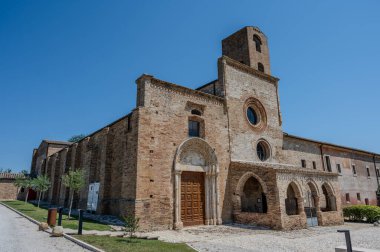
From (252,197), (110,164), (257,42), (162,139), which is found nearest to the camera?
(162,139)

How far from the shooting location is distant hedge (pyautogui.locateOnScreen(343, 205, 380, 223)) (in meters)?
19.2

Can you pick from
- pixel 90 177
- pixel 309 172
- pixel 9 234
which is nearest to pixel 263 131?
pixel 309 172

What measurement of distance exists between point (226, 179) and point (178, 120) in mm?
5547

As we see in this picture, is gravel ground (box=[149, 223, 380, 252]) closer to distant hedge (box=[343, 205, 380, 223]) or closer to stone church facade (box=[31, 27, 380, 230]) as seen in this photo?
stone church facade (box=[31, 27, 380, 230])

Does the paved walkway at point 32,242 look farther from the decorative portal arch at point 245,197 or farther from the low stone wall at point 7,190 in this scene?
the low stone wall at point 7,190

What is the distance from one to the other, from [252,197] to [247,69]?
35.2 feet

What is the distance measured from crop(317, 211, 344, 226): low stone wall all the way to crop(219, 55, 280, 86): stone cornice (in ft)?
40.1

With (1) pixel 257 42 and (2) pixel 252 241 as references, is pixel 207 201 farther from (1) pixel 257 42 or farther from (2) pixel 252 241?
(1) pixel 257 42

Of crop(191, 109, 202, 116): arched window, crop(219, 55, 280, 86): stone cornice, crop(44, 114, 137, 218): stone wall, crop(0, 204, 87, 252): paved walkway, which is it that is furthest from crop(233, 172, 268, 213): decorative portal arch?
crop(0, 204, 87, 252): paved walkway

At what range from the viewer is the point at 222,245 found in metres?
9.74

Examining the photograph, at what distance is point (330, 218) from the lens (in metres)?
17.1

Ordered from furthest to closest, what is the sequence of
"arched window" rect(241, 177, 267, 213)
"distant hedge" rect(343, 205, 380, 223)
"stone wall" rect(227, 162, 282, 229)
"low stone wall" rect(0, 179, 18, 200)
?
"low stone wall" rect(0, 179, 18, 200) → "distant hedge" rect(343, 205, 380, 223) → "arched window" rect(241, 177, 267, 213) → "stone wall" rect(227, 162, 282, 229)

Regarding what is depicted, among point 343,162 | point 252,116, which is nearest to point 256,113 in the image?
point 252,116

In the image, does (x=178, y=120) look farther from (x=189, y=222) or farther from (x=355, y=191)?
(x=355, y=191)
